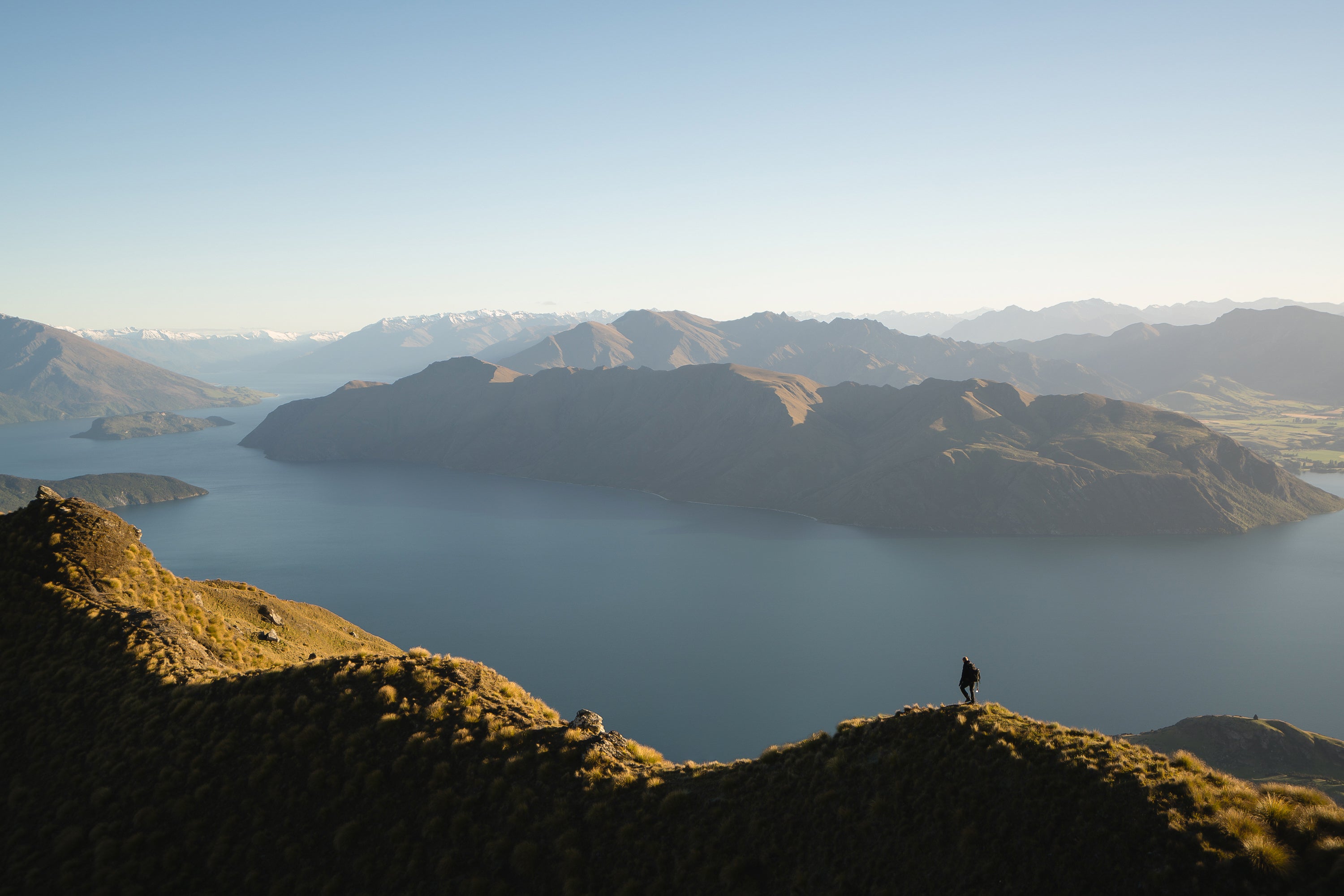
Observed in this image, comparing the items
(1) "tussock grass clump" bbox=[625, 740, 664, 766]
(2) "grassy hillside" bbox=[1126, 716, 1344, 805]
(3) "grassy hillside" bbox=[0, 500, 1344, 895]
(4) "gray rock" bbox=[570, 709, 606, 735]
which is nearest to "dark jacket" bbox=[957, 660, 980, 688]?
(3) "grassy hillside" bbox=[0, 500, 1344, 895]

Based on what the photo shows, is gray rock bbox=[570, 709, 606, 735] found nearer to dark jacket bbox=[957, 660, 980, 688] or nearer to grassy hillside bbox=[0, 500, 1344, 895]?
grassy hillside bbox=[0, 500, 1344, 895]

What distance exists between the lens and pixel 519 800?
77.7 feet

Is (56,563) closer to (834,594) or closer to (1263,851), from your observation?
(1263,851)

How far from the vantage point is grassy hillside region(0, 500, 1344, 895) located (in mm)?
16672

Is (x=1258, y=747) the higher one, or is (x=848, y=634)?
(x=1258, y=747)

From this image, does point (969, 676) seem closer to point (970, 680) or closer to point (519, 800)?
point (970, 680)

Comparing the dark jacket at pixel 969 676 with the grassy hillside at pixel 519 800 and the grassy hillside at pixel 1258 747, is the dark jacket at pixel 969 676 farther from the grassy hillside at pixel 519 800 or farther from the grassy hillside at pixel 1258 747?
the grassy hillside at pixel 1258 747

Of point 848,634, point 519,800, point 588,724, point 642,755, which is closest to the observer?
point 519,800

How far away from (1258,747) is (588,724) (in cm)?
9840

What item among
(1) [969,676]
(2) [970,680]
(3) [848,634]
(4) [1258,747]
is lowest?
(3) [848,634]

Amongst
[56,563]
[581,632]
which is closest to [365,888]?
[56,563]

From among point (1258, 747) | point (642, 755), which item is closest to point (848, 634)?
point (1258, 747)

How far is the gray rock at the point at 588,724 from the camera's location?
27.5m

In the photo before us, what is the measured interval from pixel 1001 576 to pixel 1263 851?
193m
